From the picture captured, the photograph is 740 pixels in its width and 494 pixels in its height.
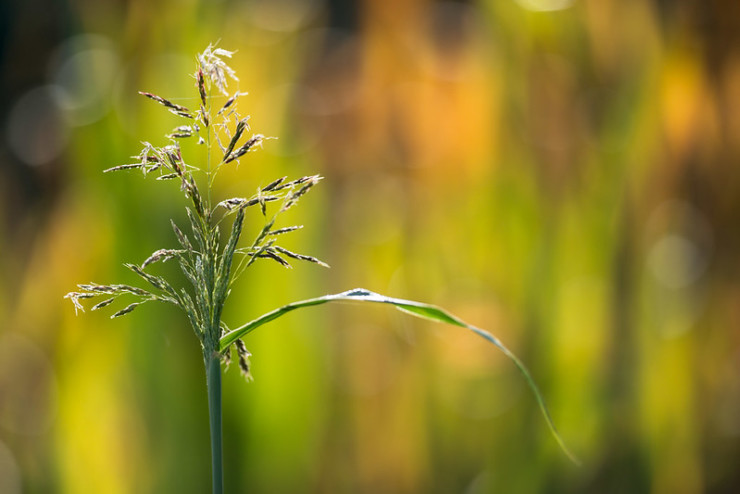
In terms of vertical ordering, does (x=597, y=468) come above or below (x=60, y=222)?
below

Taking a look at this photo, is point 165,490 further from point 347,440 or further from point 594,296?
point 594,296

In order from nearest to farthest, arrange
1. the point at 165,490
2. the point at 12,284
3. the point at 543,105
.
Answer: the point at 165,490
the point at 12,284
the point at 543,105

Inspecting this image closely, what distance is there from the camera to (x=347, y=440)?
105cm

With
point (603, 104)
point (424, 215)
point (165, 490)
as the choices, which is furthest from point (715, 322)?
point (165, 490)

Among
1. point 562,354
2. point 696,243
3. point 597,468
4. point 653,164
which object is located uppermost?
point 653,164

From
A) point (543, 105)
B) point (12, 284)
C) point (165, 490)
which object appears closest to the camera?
point (165, 490)

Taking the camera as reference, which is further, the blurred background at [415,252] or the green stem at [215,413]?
the blurred background at [415,252]

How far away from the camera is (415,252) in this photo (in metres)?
1.11

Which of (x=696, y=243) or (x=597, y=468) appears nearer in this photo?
(x=597, y=468)

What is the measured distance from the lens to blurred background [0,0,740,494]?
986 mm

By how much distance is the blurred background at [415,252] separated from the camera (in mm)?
986

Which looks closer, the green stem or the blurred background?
the green stem

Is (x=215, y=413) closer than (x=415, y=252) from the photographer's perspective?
Yes

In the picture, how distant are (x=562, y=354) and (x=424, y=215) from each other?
0.31 m
